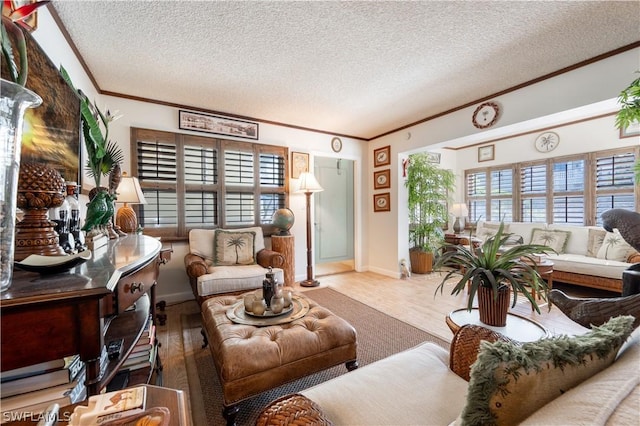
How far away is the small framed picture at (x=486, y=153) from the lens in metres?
5.21

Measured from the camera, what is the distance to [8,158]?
0.66 m

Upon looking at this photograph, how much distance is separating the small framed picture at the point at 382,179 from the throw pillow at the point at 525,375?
389cm

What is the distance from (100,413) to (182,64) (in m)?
2.59

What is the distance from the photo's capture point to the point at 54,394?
2.39 ft

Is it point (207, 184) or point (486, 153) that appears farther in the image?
point (486, 153)

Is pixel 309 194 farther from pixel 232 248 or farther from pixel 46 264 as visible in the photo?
pixel 46 264

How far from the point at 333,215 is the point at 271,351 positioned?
13.2 feet

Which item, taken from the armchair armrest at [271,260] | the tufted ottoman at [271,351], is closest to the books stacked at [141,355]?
the tufted ottoman at [271,351]

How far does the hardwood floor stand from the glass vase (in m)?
1.26

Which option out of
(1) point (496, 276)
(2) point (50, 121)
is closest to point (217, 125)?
(2) point (50, 121)

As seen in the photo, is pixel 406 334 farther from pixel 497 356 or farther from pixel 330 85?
pixel 330 85

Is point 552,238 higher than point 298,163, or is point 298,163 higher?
point 298,163

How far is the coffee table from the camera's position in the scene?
1.21 m

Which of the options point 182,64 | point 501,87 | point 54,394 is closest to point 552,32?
point 501,87
